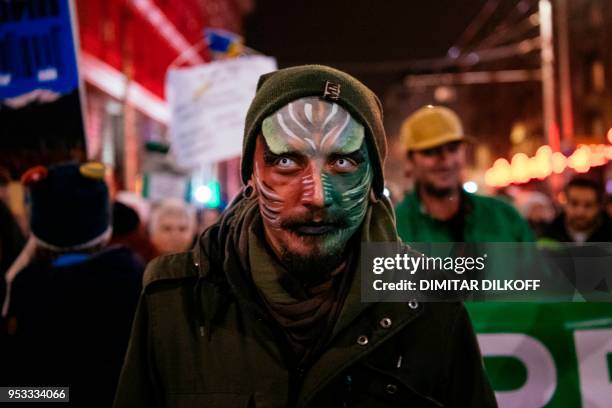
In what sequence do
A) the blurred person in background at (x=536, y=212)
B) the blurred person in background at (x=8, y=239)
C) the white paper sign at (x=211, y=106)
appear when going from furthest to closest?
the blurred person in background at (x=536, y=212)
the white paper sign at (x=211, y=106)
the blurred person in background at (x=8, y=239)

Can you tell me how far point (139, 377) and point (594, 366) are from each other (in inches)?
67.4

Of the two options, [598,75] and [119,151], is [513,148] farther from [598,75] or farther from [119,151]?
[119,151]

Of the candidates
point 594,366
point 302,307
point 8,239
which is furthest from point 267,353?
point 8,239

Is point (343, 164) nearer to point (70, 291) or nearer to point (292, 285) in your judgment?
point (292, 285)

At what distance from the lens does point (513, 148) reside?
55.5 m

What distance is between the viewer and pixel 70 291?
3.26m

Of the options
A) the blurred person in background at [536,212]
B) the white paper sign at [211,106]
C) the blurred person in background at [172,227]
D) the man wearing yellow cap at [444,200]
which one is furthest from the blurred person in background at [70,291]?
the blurred person in background at [536,212]

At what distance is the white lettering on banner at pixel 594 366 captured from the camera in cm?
256

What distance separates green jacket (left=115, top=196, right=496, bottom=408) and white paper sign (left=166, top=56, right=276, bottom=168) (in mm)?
3682

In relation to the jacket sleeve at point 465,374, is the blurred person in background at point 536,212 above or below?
above

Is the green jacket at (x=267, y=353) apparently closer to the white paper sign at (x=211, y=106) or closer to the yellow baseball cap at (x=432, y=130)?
the yellow baseball cap at (x=432, y=130)

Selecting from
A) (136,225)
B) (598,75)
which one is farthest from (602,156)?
(136,225)

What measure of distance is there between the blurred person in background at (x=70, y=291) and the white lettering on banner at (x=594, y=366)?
1.93 metres

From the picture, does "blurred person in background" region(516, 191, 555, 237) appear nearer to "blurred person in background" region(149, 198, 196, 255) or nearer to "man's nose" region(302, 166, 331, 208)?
"blurred person in background" region(149, 198, 196, 255)
